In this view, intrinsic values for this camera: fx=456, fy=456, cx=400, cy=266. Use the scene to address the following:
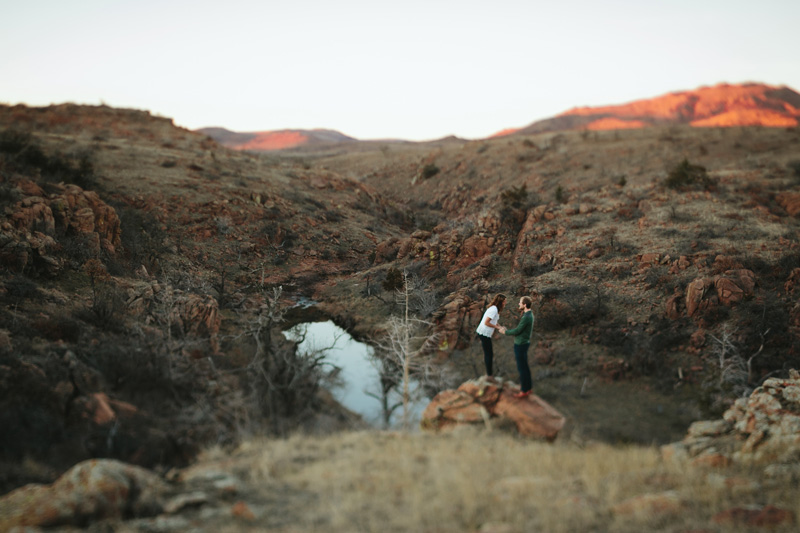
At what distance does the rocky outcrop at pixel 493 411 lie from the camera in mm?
7859

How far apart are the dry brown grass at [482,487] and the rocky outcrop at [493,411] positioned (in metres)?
0.53

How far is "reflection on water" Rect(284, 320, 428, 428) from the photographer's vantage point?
34.9ft

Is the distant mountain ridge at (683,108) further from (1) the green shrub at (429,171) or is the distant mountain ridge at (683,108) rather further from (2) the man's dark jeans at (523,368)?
(2) the man's dark jeans at (523,368)

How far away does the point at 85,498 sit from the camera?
472 centimetres

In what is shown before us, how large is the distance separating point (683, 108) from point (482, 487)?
393ft

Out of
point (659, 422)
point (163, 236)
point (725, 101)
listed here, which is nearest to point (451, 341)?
point (659, 422)

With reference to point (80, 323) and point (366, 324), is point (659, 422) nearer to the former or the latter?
point (366, 324)

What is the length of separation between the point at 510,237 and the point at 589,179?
1362 centimetres

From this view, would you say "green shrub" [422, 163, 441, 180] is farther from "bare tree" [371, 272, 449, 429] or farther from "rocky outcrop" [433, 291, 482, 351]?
"bare tree" [371, 272, 449, 429]

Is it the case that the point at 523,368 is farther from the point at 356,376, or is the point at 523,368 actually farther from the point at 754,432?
the point at 356,376

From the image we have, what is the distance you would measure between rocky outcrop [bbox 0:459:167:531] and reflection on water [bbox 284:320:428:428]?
4.86m

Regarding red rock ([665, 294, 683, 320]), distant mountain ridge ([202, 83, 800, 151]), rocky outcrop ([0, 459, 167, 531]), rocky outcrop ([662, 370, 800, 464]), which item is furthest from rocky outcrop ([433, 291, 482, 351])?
distant mountain ridge ([202, 83, 800, 151])

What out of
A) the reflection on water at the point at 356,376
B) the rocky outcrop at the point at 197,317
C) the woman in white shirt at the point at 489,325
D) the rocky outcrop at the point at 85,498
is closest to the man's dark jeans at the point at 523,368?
the woman in white shirt at the point at 489,325

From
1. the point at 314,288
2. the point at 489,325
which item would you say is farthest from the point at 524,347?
the point at 314,288
